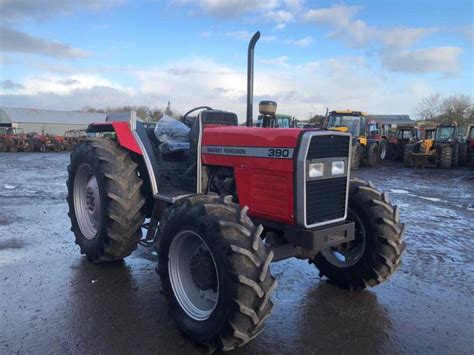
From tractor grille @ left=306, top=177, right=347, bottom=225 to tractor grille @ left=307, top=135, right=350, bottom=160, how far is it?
212mm

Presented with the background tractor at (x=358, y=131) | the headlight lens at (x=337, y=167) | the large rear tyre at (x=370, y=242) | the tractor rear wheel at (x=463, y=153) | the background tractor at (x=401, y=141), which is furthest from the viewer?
the background tractor at (x=401, y=141)

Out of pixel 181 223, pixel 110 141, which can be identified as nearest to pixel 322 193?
pixel 181 223

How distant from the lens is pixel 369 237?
4117mm

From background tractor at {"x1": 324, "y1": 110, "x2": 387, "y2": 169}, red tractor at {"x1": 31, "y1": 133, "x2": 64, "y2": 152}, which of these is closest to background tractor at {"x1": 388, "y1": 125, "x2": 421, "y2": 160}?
background tractor at {"x1": 324, "y1": 110, "x2": 387, "y2": 169}

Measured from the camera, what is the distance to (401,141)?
2411 centimetres

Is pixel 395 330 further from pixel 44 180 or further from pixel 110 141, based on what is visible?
pixel 44 180

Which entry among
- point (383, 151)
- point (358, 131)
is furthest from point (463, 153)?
point (358, 131)

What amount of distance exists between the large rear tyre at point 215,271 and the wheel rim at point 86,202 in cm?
193

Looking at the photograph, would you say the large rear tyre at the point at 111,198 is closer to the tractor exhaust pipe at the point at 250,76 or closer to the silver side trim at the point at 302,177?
the tractor exhaust pipe at the point at 250,76

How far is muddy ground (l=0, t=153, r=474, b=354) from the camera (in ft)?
10.8

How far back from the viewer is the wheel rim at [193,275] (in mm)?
3344

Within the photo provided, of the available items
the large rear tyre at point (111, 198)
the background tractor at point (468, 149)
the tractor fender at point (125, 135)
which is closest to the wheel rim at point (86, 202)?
the large rear tyre at point (111, 198)

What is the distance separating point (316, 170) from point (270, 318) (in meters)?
1.36

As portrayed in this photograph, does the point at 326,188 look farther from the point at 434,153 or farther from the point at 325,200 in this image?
the point at 434,153
